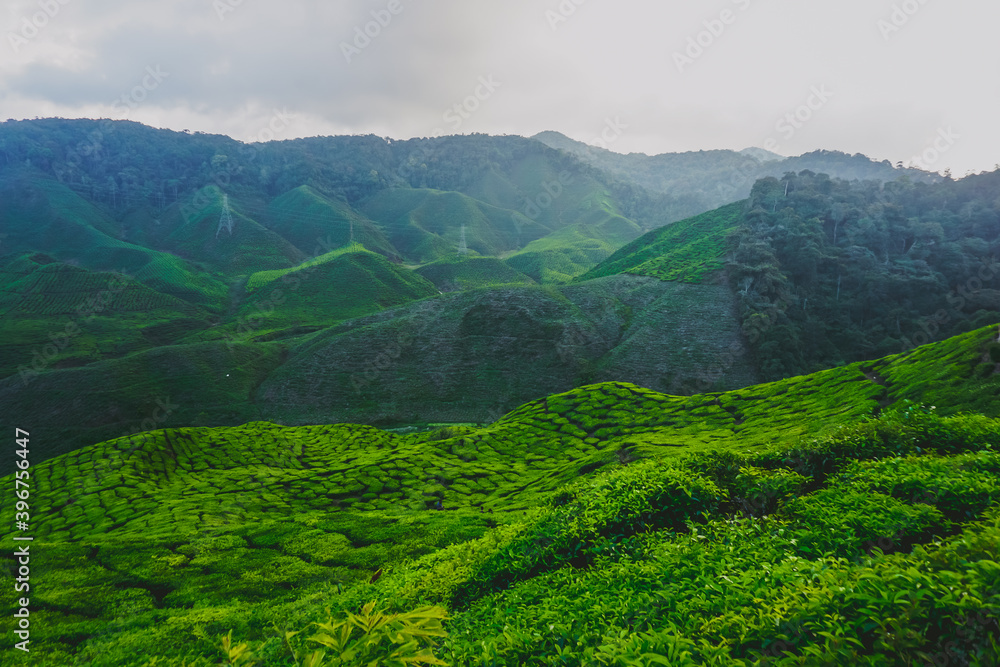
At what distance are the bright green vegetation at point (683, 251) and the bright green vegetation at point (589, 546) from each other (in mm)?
52819

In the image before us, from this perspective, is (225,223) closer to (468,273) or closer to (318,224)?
(318,224)

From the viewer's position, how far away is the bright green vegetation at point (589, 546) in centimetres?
473

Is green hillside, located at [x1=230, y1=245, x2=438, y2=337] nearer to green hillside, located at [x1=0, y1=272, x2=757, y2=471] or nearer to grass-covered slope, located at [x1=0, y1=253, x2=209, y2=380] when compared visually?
grass-covered slope, located at [x1=0, y1=253, x2=209, y2=380]

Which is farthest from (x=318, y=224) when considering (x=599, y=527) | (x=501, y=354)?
(x=599, y=527)

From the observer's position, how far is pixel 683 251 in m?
85.7

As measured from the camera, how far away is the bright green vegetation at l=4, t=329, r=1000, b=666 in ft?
15.5

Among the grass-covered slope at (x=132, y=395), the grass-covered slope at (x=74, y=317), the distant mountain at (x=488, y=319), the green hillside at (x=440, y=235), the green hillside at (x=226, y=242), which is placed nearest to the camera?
the grass-covered slope at (x=132, y=395)

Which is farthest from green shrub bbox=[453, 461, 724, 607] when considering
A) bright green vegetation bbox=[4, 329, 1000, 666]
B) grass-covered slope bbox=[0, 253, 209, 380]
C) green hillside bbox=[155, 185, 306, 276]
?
green hillside bbox=[155, 185, 306, 276]

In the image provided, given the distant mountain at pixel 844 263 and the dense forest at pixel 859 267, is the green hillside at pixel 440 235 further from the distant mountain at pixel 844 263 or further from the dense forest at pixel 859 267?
the dense forest at pixel 859 267

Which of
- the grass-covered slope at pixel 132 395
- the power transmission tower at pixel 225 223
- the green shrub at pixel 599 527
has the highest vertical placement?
the power transmission tower at pixel 225 223

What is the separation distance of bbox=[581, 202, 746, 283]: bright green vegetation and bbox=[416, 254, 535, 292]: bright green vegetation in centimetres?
3383

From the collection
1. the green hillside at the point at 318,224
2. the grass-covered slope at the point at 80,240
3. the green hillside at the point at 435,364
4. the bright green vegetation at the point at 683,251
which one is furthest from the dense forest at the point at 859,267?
the green hillside at the point at 318,224

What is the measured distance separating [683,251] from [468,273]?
63836mm

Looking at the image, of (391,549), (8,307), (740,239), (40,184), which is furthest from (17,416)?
(40,184)
